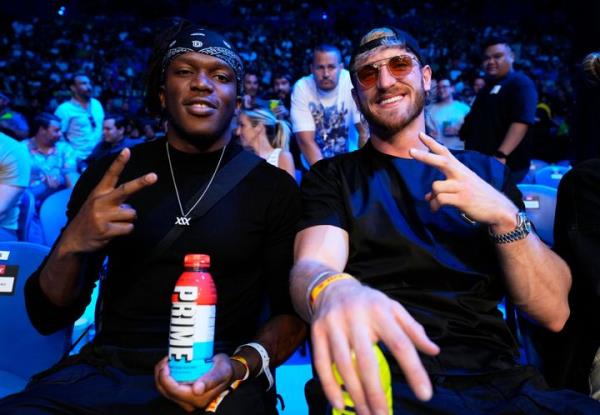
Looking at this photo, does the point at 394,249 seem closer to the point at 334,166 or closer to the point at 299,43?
the point at 334,166

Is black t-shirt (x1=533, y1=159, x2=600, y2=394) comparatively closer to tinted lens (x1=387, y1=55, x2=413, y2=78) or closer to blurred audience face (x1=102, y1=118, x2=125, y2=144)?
tinted lens (x1=387, y1=55, x2=413, y2=78)

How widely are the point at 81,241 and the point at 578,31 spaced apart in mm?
11135

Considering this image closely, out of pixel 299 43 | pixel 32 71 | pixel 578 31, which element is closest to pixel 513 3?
pixel 299 43

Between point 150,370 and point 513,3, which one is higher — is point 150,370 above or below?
below

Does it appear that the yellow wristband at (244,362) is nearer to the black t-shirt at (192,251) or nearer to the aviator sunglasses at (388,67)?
the black t-shirt at (192,251)

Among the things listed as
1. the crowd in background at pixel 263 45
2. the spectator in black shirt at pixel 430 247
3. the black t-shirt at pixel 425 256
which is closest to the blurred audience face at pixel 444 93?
the spectator in black shirt at pixel 430 247

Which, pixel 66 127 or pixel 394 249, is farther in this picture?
pixel 66 127

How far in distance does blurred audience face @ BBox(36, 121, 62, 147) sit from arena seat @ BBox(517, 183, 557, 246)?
5339 mm

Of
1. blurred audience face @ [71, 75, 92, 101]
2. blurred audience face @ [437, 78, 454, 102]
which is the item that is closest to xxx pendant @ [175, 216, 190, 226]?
blurred audience face @ [437, 78, 454, 102]

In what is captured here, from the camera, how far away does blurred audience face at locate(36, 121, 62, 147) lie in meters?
6.60

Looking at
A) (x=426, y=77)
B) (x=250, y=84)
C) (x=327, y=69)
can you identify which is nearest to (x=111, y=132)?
(x=250, y=84)

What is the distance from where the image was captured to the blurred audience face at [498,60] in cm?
493

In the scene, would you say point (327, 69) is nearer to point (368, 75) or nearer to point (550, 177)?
point (550, 177)

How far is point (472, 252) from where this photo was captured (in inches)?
77.2
